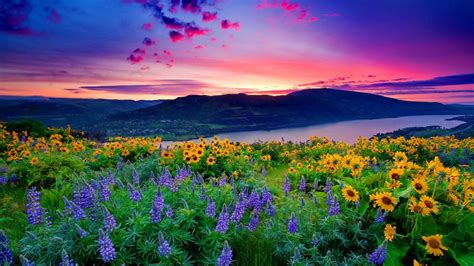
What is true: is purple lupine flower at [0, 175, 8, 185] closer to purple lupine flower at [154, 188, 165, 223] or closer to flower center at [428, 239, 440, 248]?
purple lupine flower at [154, 188, 165, 223]

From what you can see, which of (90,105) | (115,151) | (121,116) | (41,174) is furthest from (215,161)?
(90,105)

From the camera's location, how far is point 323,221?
3244 mm

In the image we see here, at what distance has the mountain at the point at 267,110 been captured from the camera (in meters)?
42.6

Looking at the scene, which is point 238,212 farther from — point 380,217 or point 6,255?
point 6,255

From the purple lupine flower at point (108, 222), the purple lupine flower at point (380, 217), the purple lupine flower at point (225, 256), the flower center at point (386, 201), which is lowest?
the purple lupine flower at point (380, 217)

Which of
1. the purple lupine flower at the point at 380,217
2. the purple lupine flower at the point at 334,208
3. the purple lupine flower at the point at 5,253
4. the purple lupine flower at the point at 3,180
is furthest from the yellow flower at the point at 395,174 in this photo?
the purple lupine flower at the point at 3,180

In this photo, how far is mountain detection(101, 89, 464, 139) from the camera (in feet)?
140

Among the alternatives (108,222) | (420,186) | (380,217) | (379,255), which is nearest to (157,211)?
(108,222)

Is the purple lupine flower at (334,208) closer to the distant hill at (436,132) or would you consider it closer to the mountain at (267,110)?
the distant hill at (436,132)

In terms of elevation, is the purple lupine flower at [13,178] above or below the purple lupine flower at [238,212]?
below

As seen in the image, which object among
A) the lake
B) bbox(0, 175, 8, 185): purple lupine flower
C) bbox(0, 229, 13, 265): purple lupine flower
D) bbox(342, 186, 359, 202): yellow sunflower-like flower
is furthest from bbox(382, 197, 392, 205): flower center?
the lake

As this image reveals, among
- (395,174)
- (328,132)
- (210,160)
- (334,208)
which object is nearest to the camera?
(334,208)

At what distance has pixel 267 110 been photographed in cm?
4528

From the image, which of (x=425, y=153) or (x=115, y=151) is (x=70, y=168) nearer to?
(x=115, y=151)
